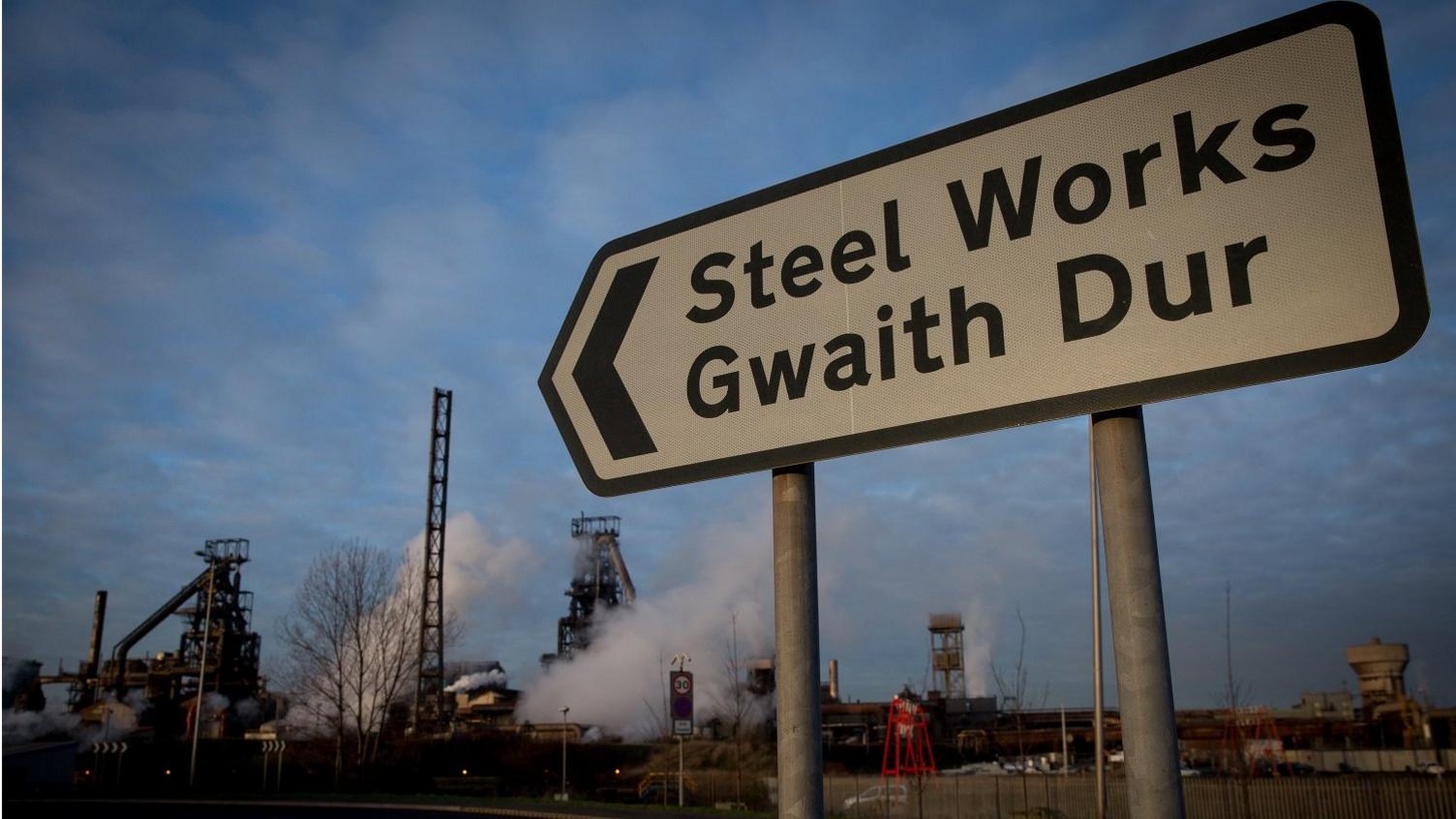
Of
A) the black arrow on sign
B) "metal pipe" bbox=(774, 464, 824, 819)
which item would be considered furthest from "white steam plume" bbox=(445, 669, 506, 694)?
"metal pipe" bbox=(774, 464, 824, 819)

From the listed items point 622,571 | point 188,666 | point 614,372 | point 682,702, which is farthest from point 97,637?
point 614,372

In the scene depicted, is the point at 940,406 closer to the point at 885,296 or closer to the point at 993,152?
the point at 885,296

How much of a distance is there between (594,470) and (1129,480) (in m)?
1.06

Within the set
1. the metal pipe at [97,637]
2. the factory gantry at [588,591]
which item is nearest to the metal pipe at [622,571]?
the factory gantry at [588,591]

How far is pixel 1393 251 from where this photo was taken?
1.42 metres

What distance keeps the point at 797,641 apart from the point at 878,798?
27.2 metres

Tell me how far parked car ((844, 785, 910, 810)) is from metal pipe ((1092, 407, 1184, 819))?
25.2m

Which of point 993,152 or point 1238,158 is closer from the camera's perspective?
point 1238,158

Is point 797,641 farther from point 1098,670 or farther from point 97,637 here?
point 97,637

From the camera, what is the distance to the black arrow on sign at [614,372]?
6.84 ft

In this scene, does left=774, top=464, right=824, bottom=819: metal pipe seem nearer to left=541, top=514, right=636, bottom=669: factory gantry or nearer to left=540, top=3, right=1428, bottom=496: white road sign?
left=540, top=3, right=1428, bottom=496: white road sign

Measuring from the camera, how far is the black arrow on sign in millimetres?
2084

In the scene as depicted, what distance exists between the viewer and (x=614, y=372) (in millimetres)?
2127

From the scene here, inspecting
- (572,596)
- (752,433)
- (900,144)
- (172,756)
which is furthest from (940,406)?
(572,596)
